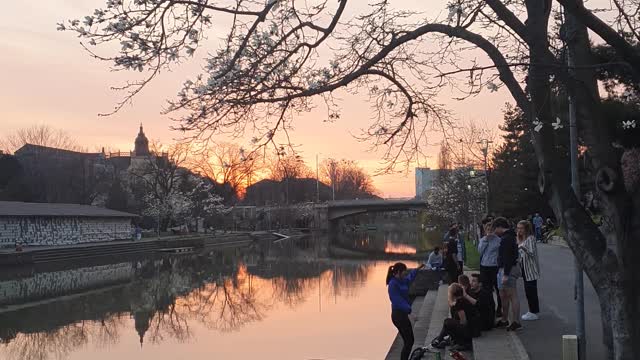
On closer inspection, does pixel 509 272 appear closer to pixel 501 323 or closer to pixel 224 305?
pixel 501 323

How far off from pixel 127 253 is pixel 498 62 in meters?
41.6

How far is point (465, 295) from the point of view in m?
9.23

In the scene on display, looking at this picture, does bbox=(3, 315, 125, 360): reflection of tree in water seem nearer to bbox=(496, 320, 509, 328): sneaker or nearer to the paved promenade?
bbox=(496, 320, 509, 328): sneaker

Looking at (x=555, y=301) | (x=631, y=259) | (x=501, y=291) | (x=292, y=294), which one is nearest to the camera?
(x=631, y=259)

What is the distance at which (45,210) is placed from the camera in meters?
44.0

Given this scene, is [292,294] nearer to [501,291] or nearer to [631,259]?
[501,291]

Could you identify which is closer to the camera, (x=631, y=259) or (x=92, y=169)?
(x=631, y=259)

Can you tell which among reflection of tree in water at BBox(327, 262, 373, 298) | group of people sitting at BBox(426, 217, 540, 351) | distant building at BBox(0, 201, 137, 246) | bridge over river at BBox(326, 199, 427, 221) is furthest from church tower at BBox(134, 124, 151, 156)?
group of people sitting at BBox(426, 217, 540, 351)

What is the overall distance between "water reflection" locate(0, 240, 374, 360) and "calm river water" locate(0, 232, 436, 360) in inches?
1.4

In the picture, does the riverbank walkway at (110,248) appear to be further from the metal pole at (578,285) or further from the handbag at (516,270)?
the metal pole at (578,285)

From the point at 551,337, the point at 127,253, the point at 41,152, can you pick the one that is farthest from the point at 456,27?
the point at 41,152

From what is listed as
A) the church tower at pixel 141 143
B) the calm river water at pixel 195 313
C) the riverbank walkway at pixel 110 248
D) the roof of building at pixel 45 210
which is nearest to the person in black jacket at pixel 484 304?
the calm river water at pixel 195 313

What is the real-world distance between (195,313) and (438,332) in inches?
427

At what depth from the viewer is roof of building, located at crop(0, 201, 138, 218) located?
41.3 meters
